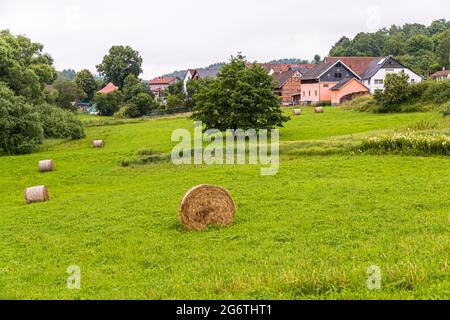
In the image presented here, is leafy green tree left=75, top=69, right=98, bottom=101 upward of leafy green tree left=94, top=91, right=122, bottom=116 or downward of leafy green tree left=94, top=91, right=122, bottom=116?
upward

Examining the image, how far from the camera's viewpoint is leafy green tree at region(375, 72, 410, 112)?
54875 mm

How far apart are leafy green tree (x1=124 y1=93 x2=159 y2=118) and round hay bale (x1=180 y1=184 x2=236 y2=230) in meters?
67.0

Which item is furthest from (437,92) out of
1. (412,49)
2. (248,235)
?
(412,49)

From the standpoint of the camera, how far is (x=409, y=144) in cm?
2820

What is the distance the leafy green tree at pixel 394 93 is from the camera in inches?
2160

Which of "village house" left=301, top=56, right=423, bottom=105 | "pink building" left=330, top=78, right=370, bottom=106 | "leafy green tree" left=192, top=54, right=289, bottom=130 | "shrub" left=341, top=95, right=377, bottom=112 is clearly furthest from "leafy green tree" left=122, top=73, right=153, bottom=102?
"leafy green tree" left=192, top=54, right=289, bottom=130

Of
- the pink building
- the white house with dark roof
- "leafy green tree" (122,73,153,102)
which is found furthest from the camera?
"leafy green tree" (122,73,153,102)

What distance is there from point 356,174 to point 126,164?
15.1 metres

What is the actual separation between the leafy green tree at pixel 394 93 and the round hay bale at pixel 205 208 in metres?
43.1

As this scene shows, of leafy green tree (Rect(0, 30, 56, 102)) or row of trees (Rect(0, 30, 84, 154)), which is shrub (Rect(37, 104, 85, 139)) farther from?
leafy green tree (Rect(0, 30, 56, 102))

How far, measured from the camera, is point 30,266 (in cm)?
1288

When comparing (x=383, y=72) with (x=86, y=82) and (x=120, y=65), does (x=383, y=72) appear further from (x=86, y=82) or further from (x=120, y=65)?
(x=86, y=82)

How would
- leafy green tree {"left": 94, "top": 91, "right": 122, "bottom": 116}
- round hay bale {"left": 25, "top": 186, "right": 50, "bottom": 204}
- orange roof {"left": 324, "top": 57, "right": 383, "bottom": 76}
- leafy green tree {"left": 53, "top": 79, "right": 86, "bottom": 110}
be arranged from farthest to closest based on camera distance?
leafy green tree {"left": 53, "top": 79, "right": 86, "bottom": 110}
leafy green tree {"left": 94, "top": 91, "right": 122, "bottom": 116}
orange roof {"left": 324, "top": 57, "right": 383, "bottom": 76}
round hay bale {"left": 25, "top": 186, "right": 50, "bottom": 204}

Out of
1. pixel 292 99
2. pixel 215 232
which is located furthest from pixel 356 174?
pixel 292 99
